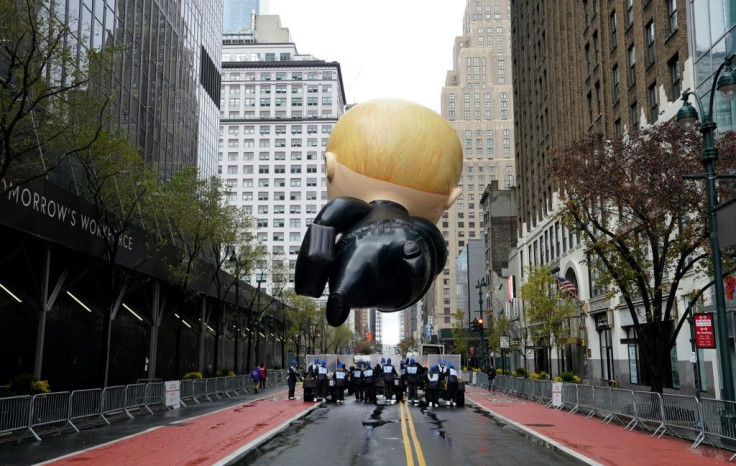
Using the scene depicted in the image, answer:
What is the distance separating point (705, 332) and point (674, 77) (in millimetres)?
16583

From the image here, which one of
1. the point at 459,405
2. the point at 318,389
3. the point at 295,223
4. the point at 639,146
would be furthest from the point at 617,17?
the point at 295,223

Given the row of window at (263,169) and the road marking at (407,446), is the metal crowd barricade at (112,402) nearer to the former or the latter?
the road marking at (407,446)

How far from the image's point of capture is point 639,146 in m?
17.9

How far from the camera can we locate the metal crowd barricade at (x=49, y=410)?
15.6 metres

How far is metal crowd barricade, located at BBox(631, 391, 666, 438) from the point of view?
16953 mm

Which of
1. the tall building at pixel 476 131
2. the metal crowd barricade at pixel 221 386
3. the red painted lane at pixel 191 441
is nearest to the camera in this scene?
the red painted lane at pixel 191 441

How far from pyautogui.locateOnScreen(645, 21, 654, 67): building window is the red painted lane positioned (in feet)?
72.1

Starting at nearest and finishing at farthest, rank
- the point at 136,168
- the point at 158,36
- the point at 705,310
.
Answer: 1. the point at 136,168
2. the point at 705,310
3. the point at 158,36

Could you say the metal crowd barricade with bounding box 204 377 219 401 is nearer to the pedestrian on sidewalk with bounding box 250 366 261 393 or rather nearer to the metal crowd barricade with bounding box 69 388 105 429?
the pedestrian on sidewalk with bounding box 250 366 261 393

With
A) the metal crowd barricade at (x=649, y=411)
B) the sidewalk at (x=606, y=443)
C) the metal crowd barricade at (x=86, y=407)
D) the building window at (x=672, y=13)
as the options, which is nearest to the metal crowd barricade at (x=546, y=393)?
the sidewalk at (x=606, y=443)

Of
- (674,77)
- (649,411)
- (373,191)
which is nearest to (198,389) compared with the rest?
(649,411)

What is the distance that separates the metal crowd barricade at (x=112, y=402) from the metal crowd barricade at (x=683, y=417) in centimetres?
1522

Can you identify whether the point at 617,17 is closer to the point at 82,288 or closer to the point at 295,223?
the point at 82,288

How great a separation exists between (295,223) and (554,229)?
77.6 m
